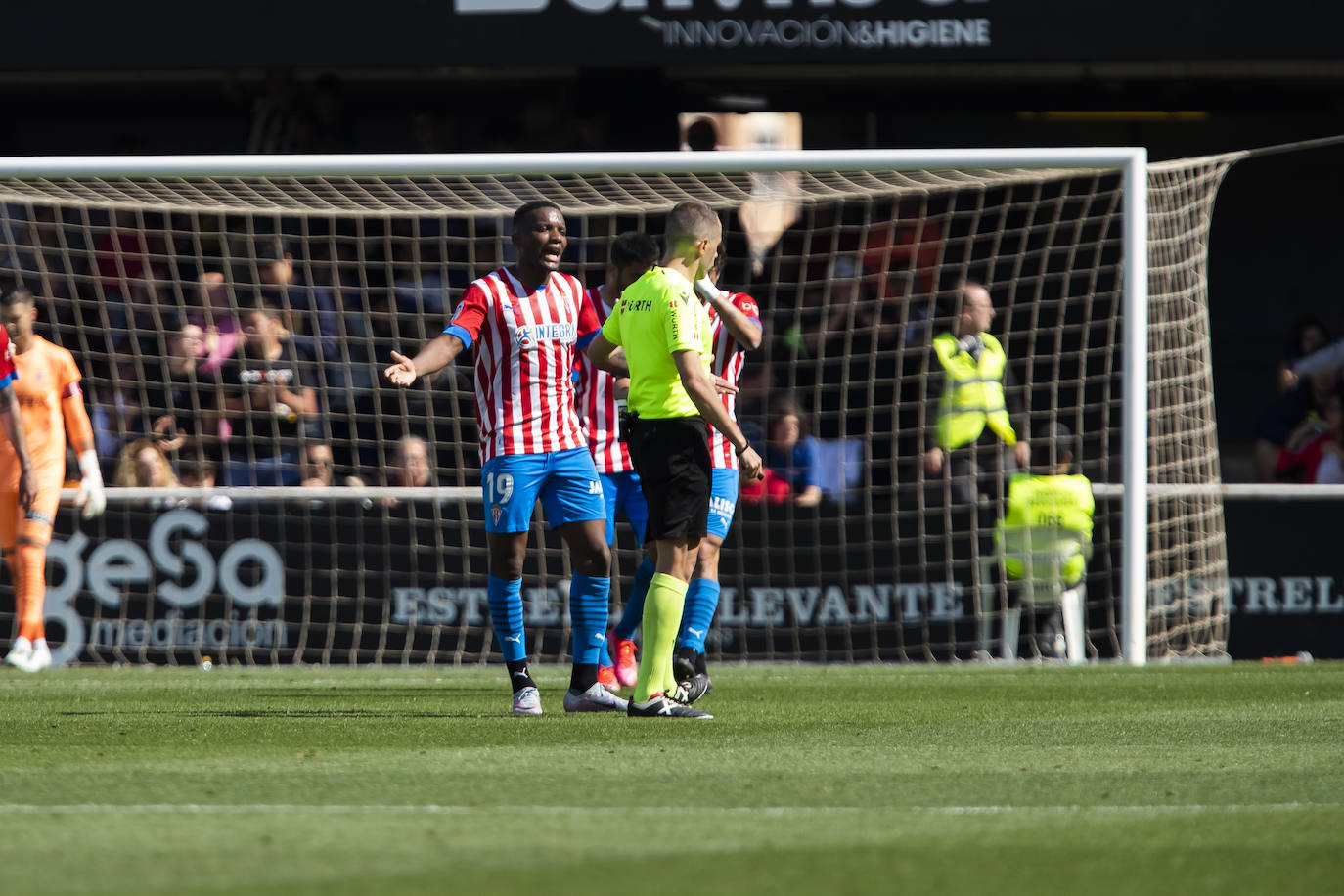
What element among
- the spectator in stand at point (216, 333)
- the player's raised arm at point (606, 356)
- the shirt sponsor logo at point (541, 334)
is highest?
the spectator in stand at point (216, 333)

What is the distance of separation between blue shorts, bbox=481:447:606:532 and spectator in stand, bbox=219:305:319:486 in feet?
16.7

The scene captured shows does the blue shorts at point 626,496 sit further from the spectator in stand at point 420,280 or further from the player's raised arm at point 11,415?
the spectator in stand at point 420,280

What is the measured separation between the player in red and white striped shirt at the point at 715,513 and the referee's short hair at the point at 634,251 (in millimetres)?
302

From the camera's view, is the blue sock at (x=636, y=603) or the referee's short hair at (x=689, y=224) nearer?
the referee's short hair at (x=689, y=224)

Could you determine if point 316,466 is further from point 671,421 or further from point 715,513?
point 671,421

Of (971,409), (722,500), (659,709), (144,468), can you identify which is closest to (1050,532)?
(971,409)

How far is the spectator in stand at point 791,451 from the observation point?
1162 cm

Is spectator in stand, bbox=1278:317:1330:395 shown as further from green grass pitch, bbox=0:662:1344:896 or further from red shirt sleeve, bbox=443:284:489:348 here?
red shirt sleeve, bbox=443:284:489:348

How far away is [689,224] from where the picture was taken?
6.61 m

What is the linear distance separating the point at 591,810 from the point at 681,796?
1.16 ft

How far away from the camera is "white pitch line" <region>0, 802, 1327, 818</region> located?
14.1 feet

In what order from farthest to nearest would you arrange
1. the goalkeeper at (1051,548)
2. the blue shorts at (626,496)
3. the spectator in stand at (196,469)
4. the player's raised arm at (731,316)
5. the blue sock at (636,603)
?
1. the spectator in stand at (196,469)
2. the goalkeeper at (1051,548)
3. the blue shorts at (626,496)
4. the blue sock at (636,603)
5. the player's raised arm at (731,316)

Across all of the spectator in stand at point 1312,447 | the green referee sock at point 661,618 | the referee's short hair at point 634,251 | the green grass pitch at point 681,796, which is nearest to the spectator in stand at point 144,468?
the green grass pitch at point 681,796

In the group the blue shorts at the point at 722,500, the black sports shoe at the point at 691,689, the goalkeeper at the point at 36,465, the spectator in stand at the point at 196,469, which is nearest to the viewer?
the black sports shoe at the point at 691,689
